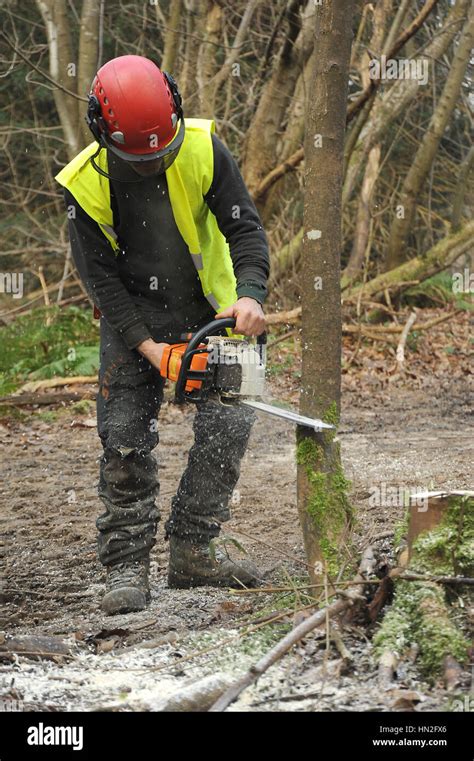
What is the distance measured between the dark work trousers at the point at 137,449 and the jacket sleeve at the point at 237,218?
0.62 metres

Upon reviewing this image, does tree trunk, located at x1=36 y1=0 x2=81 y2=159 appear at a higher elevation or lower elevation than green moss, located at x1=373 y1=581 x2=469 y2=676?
higher

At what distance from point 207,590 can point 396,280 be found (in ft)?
24.2

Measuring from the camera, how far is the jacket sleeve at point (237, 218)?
3.61 m

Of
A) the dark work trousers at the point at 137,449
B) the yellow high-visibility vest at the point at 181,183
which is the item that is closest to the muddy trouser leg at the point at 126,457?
the dark work trousers at the point at 137,449

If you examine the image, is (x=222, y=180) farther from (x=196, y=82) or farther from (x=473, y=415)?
(x=196, y=82)

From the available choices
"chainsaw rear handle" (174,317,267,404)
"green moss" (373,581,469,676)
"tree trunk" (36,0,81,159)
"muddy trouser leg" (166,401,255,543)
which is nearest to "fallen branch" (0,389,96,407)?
"tree trunk" (36,0,81,159)

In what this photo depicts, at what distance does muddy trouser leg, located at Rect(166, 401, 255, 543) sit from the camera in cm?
380

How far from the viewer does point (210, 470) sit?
3.85 meters

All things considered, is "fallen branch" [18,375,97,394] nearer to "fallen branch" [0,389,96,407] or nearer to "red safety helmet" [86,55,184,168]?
"fallen branch" [0,389,96,407]

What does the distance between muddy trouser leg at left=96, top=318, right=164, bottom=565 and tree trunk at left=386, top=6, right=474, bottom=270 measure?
8.34 m

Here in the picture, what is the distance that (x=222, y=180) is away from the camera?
362cm

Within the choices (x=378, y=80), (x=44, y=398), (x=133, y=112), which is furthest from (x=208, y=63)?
(x=133, y=112)

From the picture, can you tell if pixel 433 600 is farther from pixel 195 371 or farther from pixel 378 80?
pixel 378 80
